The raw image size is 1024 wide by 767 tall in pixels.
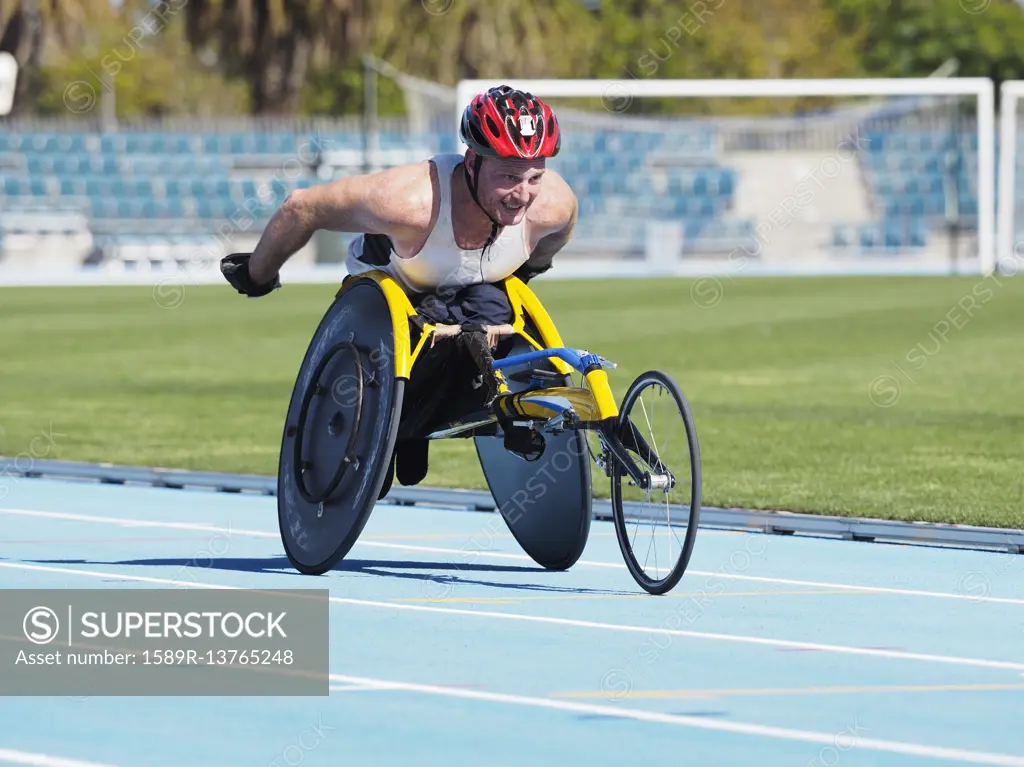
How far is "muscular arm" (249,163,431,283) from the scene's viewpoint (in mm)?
7957

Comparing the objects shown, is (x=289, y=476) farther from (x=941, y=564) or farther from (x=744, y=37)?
(x=744, y=37)

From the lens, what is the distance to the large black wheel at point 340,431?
8.14 metres

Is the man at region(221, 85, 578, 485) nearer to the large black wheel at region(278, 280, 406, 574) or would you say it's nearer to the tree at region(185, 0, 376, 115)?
the large black wheel at region(278, 280, 406, 574)

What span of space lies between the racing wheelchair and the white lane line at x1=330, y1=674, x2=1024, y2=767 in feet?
5.43

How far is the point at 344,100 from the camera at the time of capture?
83.5m

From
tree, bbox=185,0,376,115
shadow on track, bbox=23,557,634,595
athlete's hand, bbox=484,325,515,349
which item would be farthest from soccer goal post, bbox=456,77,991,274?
athlete's hand, bbox=484,325,515,349

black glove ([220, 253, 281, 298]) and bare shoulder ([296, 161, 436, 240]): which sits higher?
bare shoulder ([296, 161, 436, 240])

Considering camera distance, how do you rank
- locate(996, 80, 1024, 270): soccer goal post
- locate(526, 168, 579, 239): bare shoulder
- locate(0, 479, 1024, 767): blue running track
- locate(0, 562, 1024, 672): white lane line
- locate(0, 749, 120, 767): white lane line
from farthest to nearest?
locate(996, 80, 1024, 270): soccer goal post → locate(526, 168, 579, 239): bare shoulder → locate(0, 562, 1024, 672): white lane line → locate(0, 479, 1024, 767): blue running track → locate(0, 749, 120, 767): white lane line

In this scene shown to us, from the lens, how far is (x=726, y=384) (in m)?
19.3

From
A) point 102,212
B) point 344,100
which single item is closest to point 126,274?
point 102,212

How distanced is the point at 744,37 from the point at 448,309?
8137 centimetres

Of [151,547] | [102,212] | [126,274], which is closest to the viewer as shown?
[151,547]

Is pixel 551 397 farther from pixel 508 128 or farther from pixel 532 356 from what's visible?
pixel 508 128

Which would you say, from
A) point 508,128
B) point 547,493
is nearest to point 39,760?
point 508,128
